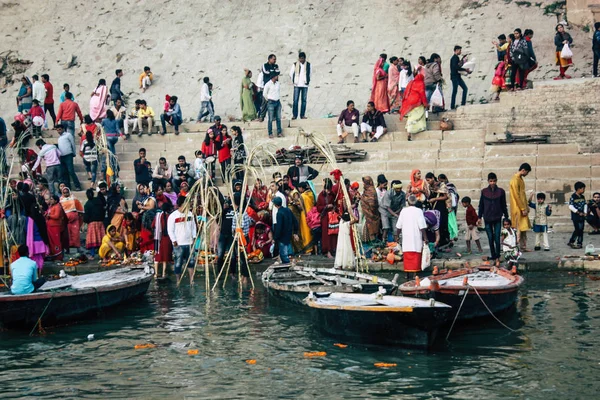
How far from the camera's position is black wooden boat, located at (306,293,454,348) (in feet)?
36.7

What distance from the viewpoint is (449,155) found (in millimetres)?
20594

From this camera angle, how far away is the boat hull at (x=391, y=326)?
1121 cm

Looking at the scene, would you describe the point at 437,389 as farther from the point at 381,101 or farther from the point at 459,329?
the point at 381,101

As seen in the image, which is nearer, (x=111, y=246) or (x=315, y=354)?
(x=315, y=354)

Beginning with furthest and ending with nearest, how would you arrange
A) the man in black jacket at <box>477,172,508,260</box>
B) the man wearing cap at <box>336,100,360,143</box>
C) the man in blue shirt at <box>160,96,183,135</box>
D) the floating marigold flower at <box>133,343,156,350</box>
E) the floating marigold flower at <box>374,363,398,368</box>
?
the man in blue shirt at <box>160,96,183,135</box> → the man wearing cap at <box>336,100,360,143</box> → the man in black jacket at <box>477,172,508,260</box> → the floating marigold flower at <box>133,343,156,350</box> → the floating marigold flower at <box>374,363,398,368</box>

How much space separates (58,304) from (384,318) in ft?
14.9

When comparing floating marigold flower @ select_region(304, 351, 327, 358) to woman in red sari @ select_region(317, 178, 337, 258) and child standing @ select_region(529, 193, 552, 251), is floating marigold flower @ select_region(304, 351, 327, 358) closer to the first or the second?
woman in red sari @ select_region(317, 178, 337, 258)

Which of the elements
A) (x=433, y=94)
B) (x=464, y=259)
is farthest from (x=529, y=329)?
(x=433, y=94)

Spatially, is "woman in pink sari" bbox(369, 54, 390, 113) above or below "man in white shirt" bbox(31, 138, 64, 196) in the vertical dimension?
above

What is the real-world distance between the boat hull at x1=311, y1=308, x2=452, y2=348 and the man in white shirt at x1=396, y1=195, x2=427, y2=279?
325cm

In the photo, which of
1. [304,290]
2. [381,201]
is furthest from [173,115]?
[304,290]

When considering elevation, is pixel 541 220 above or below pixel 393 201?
below

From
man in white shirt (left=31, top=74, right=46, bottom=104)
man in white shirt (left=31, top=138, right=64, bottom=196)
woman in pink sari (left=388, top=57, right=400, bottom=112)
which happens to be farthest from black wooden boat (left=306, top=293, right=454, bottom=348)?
man in white shirt (left=31, top=74, right=46, bottom=104)

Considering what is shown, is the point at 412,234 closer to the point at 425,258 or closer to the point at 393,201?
the point at 425,258
